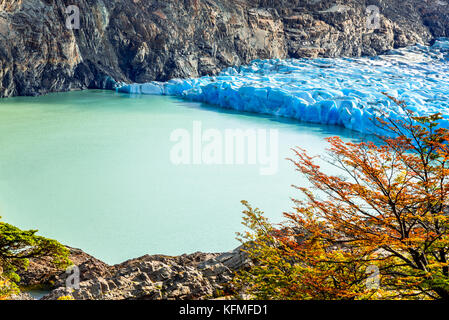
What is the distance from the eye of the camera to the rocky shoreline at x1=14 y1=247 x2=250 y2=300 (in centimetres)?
276

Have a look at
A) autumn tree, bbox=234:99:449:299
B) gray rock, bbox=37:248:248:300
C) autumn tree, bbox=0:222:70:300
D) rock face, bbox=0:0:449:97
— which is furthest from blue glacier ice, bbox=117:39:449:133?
autumn tree, bbox=0:222:70:300

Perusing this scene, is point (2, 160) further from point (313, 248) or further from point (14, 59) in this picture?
point (14, 59)

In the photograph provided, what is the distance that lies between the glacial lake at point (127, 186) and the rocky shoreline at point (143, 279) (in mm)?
621

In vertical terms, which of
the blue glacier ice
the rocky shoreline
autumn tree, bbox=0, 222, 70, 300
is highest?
the blue glacier ice

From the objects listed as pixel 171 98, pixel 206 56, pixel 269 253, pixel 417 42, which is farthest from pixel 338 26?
pixel 269 253

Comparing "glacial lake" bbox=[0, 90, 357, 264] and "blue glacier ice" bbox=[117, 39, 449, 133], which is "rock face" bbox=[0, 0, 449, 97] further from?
"glacial lake" bbox=[0, 90, 357, 264]

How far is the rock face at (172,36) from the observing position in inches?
604

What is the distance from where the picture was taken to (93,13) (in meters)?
18.5

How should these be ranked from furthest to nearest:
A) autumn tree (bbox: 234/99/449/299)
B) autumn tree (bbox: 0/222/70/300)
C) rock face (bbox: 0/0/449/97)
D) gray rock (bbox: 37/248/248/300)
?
rock face (bbox: 0/0/449/97)
autumn tree (bbox: 0/222/70/300)
gray rock (bbox: 37/248/248/300)
autumn tree (bbox: 234/99/449/299)

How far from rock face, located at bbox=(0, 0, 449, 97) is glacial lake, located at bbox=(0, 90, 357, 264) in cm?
613

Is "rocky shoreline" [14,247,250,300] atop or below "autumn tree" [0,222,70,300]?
below

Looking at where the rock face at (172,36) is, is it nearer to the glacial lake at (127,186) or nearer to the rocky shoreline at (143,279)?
the glacial lake at (127,186)

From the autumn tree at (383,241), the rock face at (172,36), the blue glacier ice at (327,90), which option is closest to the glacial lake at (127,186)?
the blue glacier ice at (327,90)

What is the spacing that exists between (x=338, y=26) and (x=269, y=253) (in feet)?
85.4
